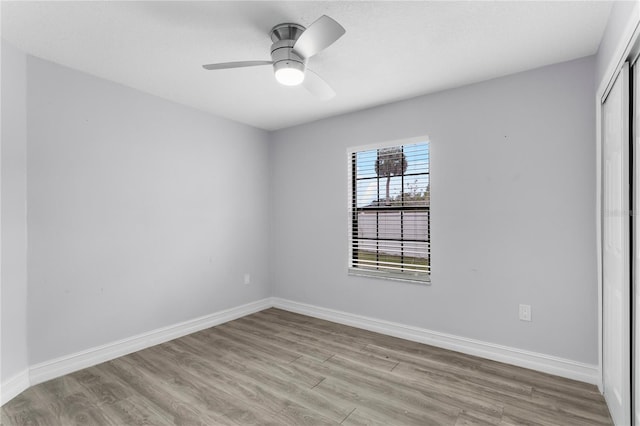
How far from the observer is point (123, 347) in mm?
2957

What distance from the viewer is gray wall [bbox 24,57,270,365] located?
2.52m

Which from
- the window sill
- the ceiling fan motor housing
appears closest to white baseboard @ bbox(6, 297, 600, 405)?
the window sill

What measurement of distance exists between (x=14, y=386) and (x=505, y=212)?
399 centimetres

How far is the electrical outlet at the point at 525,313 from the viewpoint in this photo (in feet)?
8.74

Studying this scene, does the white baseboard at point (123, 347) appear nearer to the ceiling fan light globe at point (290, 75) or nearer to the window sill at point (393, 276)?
the window sill at point (393, 276)

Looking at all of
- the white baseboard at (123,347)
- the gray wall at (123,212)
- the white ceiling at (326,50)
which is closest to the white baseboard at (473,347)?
the white baseboard at (123,347)

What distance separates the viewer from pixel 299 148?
4.26m

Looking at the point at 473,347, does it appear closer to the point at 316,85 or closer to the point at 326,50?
the point at 316,85

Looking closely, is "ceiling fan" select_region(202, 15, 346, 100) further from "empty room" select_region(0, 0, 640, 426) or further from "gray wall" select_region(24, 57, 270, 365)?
Result: "gray wall" select_region(24, 57, 270, 365)

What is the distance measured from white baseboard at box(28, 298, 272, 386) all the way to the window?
1670 millimetres

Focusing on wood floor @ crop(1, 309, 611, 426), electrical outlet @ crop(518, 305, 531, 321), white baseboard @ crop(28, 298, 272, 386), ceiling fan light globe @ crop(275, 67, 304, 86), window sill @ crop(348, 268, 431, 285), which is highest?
ceiling fan light globe @ crop(275, 67, 304, 86)

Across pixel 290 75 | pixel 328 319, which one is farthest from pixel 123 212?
pixel 328 319

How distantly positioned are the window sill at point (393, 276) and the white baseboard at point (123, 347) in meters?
1.55

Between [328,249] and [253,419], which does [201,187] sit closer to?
[328,249]
